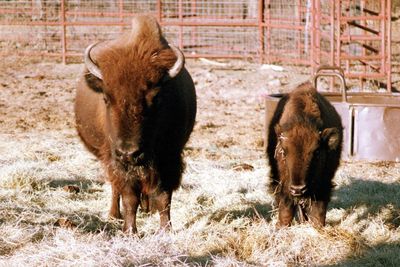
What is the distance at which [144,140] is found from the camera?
6.26 m

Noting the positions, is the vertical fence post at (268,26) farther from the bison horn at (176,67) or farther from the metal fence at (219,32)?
the bison horn at (176,67)

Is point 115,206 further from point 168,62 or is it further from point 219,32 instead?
point 219,32

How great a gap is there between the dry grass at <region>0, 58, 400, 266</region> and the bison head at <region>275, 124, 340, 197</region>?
1.34 feet

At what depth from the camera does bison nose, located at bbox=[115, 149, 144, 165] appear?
6156 millimetres

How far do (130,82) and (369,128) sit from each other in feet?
15.3

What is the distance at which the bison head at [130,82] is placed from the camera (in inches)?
243

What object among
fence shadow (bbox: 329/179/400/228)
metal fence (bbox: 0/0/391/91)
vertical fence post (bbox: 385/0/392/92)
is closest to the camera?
fence shadow (bbox: 329/179/400/228)

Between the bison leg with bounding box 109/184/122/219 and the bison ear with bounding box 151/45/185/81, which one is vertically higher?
the bison ear with bounding box 151/45/185/81

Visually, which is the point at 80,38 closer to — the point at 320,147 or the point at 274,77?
the point at 274,77

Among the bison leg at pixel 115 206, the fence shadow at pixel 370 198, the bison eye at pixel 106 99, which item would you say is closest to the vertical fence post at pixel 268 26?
the fence shadow at pixel 370 198

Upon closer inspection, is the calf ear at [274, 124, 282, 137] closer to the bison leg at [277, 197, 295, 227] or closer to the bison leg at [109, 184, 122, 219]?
the bison leg at [277, 197, 295, 227]

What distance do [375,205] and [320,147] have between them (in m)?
1.62

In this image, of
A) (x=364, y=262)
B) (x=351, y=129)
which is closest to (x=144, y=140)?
(x=364, y=262)

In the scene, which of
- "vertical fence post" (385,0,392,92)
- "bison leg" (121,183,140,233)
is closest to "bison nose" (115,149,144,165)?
"bison leg" (121,183,140,233)
